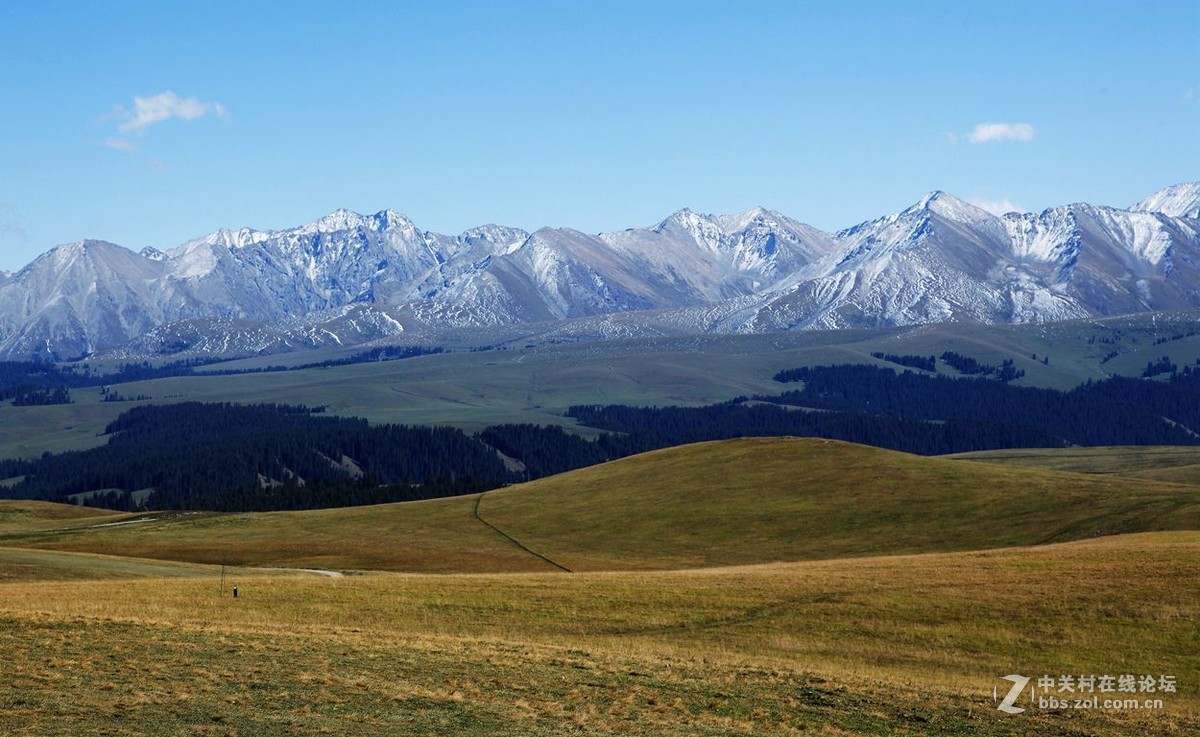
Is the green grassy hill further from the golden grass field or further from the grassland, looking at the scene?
the grassland

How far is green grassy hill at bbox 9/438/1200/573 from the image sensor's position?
95.1m

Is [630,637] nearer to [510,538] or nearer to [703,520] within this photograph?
[510,538]

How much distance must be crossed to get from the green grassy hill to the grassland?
29196 mm

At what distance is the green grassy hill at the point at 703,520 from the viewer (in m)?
95.1

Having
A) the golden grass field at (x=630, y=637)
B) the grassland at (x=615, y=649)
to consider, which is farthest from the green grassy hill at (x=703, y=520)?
the grassland at (x=615, y=649)

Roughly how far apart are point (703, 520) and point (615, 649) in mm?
68179

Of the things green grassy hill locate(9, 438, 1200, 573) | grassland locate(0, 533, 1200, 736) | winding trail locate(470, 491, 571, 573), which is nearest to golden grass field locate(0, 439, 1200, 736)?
grassland locate(0, 533, 1200, 736)

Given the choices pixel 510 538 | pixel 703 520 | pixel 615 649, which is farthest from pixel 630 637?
pixel 703 520

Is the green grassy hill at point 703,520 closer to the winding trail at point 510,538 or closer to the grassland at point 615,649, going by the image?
the winding trail at point 510,538

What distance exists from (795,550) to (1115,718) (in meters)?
64.2

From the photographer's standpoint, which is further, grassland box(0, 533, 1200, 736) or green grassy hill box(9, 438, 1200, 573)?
green grassy hill box(9, 438, 1200, 573)

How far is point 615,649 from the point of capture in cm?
4369

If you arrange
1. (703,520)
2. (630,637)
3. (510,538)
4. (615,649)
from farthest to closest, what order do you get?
(703,520), (510,538), (630,637), (615,649)

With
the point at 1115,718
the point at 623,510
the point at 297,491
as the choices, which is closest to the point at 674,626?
the point at 1115,718
